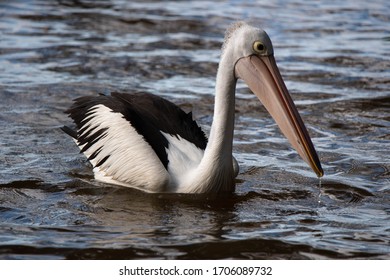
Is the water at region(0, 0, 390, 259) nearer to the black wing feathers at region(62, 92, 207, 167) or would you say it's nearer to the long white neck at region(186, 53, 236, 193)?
the long white neck at region(186, 53, 236, 193)

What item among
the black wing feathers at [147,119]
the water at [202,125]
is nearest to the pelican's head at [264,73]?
the water at [202,125]

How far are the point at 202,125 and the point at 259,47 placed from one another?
216 centimetres

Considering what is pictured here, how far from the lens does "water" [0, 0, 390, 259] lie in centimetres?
489

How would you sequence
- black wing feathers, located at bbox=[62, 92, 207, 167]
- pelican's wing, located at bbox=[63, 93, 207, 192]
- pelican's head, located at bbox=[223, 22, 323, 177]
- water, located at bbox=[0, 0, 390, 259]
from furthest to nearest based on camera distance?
black wing feathers, located at bbox=[62, 92, 207, 167], pelican's wing, located at bbox=[63, 93, 207, 192], pelican's head, located at bbox=[223, 22, 323, 177], water, located at bbox=[0, 0, 390, 259]

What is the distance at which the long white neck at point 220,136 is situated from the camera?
5.42 m

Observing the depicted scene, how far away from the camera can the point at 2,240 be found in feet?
15.6

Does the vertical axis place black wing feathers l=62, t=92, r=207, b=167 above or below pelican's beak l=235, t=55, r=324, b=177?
below

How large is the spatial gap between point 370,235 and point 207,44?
5.48m

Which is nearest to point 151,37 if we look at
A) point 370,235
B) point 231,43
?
point 231,43

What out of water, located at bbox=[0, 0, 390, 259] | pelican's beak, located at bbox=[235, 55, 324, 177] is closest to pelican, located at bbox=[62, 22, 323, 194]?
pelican's beak, located at bbox=[235, 55, 324, 177]

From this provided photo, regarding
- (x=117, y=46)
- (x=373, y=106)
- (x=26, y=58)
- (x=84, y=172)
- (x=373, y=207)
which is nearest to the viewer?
(x=373, y=207)

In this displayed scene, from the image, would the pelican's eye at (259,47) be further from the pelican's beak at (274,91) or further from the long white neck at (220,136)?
the long white neck at (220,136)

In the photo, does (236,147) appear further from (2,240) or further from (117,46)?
(117,46)

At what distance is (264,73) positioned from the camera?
17.7ft
